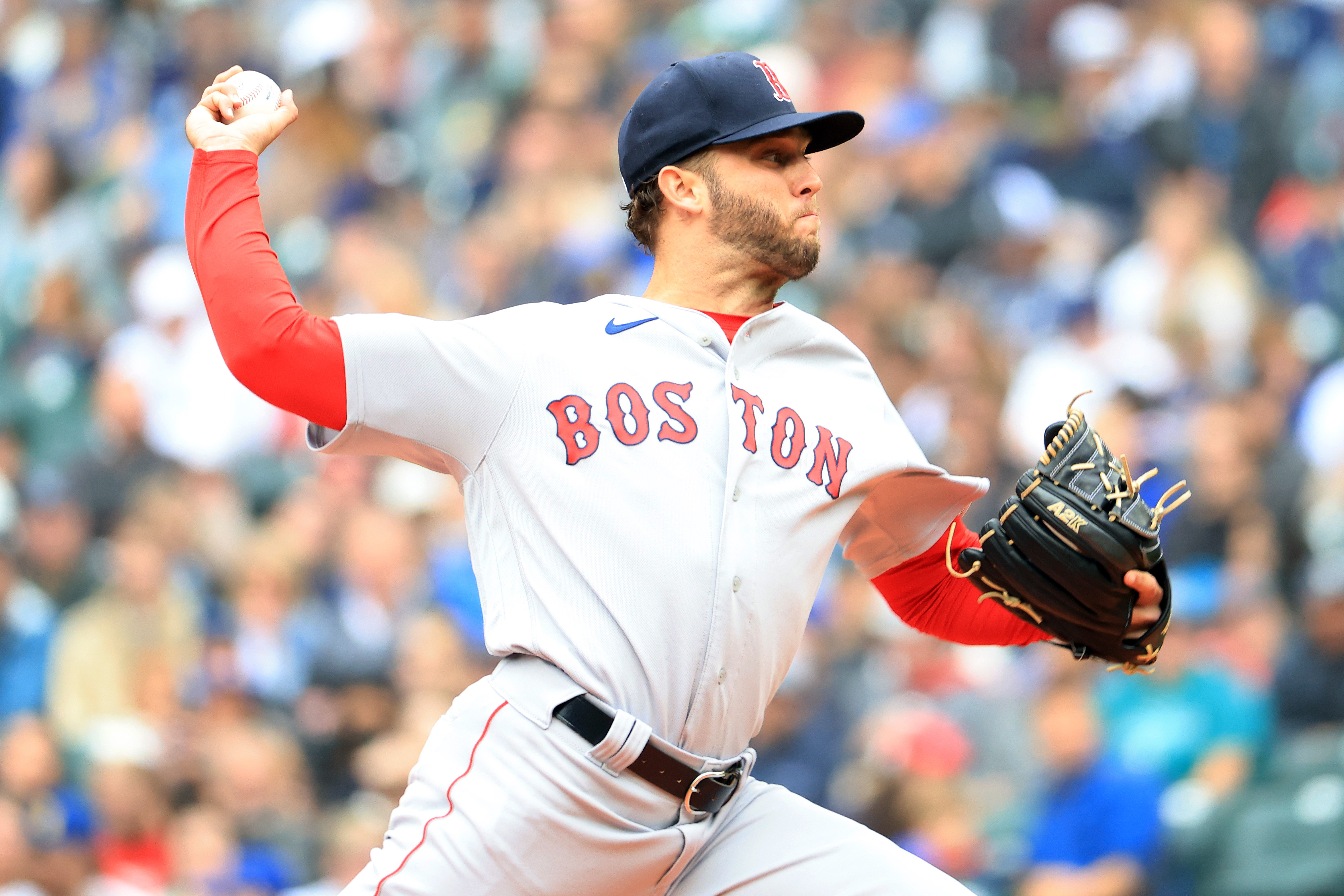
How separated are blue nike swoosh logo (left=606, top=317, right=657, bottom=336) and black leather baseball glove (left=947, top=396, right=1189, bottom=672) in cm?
74

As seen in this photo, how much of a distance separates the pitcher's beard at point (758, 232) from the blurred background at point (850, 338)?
2.93m

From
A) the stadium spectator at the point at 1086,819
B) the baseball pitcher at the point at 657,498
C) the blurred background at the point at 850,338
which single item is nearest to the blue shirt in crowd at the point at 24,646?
the blurred background at the point at 850,338

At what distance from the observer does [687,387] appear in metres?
2.48

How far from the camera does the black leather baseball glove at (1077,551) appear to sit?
259cm

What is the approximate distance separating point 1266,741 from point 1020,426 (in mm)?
1727

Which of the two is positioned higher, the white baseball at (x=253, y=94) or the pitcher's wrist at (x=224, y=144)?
the white baseball at (x=253, y=94)

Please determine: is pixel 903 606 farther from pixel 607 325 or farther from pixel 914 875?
pixel 607 325

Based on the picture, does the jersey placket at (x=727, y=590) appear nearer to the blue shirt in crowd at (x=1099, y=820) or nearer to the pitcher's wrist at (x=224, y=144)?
the pitcher's wrist at (x=224, y=144)

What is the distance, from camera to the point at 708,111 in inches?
103

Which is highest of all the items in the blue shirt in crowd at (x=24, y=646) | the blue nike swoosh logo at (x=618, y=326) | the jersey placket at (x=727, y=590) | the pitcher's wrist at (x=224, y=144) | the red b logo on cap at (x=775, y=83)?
the red b logo on cap at (x=775, y=83)

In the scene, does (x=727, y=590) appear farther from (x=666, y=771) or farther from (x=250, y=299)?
(x=250, y=299)

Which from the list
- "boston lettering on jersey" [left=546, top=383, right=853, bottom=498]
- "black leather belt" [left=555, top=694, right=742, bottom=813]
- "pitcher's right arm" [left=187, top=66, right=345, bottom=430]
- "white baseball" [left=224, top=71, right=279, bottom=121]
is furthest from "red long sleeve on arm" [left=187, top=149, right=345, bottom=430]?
"black leather belt" [left=555, top=694, right=742, bottom=813]

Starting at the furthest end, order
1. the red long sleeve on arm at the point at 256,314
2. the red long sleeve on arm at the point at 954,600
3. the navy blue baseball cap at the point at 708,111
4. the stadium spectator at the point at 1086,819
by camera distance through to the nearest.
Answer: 1. the stadium spectator at the point at 1086,819
2. the red long sleeve on arm at the point at 954,600
3. the navy blue baseball cap at the point at 708,111
4. the red long sleeve on arm at the point at 256,314

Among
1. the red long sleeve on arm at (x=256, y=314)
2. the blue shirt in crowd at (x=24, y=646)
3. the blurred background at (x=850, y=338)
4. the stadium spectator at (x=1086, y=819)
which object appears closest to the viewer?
the red long sleeve on arm at (x=256, y=314)
